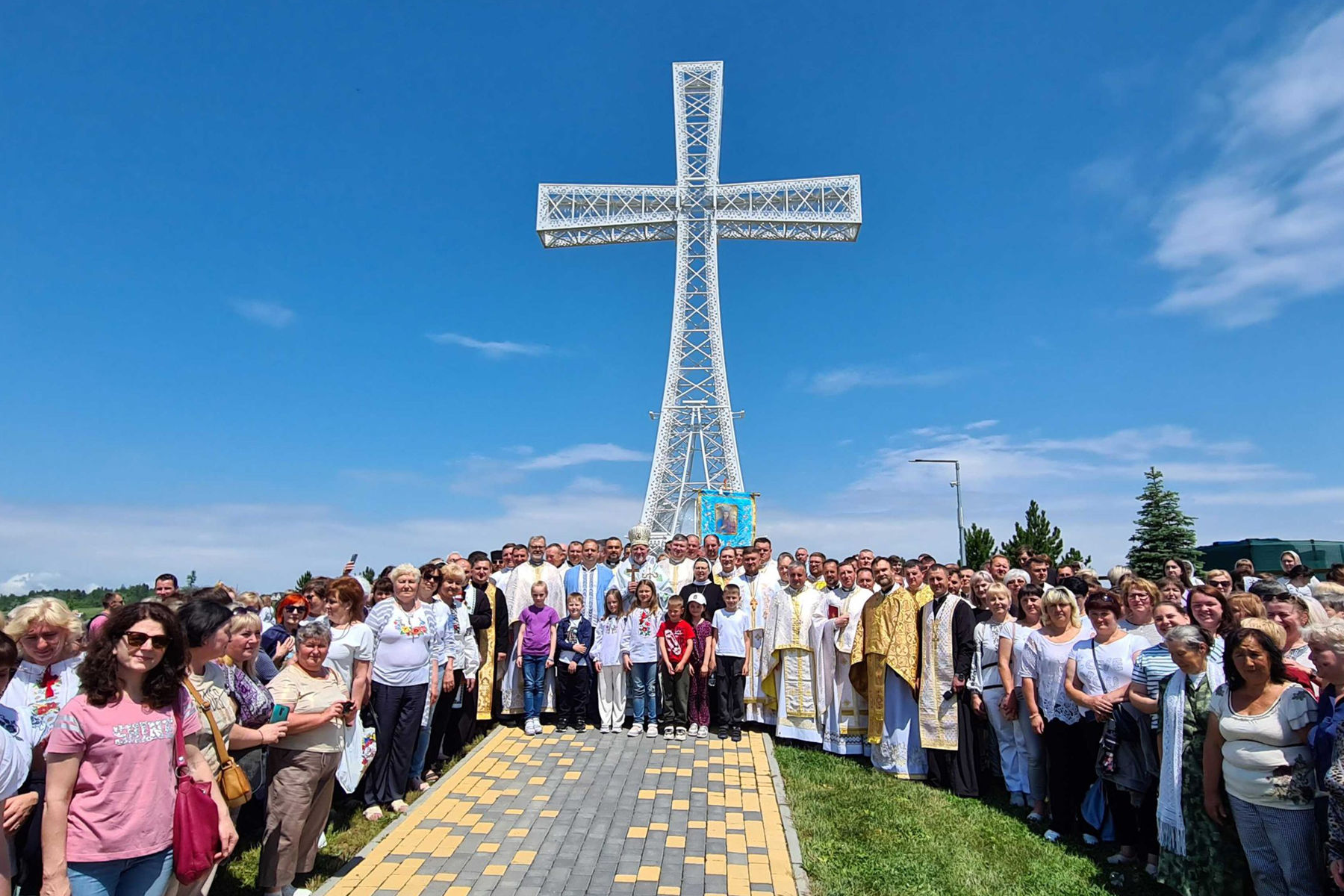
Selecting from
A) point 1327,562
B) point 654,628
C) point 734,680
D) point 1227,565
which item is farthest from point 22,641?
point 1327,562

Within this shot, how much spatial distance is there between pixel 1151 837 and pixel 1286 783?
5.34 feet

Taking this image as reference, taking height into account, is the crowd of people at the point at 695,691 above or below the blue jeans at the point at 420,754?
above

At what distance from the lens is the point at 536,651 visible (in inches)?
342

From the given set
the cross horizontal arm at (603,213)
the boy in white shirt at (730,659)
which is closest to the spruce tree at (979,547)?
the cross horizontal arm at (603,213)

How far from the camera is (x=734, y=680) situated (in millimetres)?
8625

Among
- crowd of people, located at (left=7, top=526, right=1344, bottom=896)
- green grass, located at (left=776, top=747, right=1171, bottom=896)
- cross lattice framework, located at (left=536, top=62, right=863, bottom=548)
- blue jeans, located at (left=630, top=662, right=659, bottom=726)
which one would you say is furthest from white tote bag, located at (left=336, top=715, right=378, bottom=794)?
cross lattice framework, located at (left=536, top=62, right=863, bottom=548)

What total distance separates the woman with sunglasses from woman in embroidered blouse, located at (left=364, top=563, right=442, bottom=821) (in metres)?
0.60

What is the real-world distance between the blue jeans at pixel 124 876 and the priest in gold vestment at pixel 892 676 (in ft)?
19.2

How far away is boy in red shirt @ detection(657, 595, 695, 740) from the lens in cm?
845

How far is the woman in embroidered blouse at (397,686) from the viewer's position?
6141 millimetres

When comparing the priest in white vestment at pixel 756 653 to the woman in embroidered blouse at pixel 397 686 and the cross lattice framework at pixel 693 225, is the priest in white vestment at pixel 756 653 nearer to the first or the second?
the woman in embroidered blouse at pixel 397 686

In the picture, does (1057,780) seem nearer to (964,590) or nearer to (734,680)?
(964,590)

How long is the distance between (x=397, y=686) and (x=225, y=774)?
267cm

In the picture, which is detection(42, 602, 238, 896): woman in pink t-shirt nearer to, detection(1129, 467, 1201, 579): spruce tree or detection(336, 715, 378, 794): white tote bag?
detection(336, 715, 378, 794): white tote bag
